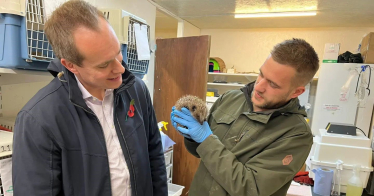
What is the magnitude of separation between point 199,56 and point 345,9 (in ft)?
7.04

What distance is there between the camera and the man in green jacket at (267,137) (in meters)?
0.87

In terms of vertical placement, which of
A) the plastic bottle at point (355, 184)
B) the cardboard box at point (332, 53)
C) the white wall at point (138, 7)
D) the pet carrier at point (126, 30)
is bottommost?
the plastic bottle at point (355, 184)

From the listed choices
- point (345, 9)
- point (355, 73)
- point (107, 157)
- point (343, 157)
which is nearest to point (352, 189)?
point (343, 157)

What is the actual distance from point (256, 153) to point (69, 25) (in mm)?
846

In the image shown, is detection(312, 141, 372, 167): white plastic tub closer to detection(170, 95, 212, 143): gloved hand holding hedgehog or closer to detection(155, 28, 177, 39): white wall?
detection(170, 95, 212, 143): gloved hand holding hedgehog

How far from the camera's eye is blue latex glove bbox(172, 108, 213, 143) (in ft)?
3.21

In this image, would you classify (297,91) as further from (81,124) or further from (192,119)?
(81,124)

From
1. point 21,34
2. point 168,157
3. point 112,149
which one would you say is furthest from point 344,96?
point 21,34

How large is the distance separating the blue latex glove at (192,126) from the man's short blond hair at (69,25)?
50 cm

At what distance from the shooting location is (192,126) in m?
1.00

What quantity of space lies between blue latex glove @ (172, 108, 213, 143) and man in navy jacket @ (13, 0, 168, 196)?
199mm

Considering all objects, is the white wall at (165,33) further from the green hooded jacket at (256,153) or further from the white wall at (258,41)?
the green hooded jacket at (256,153)

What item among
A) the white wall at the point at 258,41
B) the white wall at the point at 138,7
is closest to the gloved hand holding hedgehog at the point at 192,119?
the white wall at the point at 138,7

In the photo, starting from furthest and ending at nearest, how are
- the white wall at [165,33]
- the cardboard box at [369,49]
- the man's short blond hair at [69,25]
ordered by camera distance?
the white wall at [165,33] < the cardboard box at [369,49] < the man's short blond hair at [69,25]
